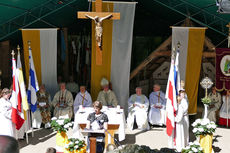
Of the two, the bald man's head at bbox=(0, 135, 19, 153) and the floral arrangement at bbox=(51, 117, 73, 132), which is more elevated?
the bald man's head at bbox=(0, 135, 19, 153)

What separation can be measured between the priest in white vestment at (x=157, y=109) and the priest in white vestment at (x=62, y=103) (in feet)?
9.51

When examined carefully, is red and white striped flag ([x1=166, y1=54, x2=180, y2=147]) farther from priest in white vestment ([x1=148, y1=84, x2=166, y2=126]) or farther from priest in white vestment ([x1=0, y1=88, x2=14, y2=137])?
priest in white vestment ([x1=0, y1=88, x2=14, y2=137])

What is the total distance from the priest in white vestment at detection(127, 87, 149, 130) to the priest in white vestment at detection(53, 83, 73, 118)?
2.14 metres

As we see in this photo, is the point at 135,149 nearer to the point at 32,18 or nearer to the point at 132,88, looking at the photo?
the point at 32,18

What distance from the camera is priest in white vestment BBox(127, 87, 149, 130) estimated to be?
32.3ft

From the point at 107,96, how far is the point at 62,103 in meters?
1.62

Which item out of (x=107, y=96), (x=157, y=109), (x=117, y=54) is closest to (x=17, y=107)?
(x=107, y=96)

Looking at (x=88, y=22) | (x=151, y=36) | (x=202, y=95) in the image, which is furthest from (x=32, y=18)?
(x=202, y=95)

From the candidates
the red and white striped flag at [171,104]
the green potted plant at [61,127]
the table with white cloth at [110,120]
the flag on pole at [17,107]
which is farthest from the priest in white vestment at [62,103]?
the red and white striped flag at [171,104]

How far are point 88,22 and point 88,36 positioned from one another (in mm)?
750

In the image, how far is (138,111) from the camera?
10.0 meters

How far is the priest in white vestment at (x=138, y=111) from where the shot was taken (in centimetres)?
986

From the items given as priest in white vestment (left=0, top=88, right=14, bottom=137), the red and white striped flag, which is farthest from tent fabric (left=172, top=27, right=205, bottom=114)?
priest in white vestment (left=0, top=88, right=14, bottom=137)

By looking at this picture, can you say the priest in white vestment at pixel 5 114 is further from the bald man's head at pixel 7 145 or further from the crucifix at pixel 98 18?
the bald man's head at pixel 7 145
